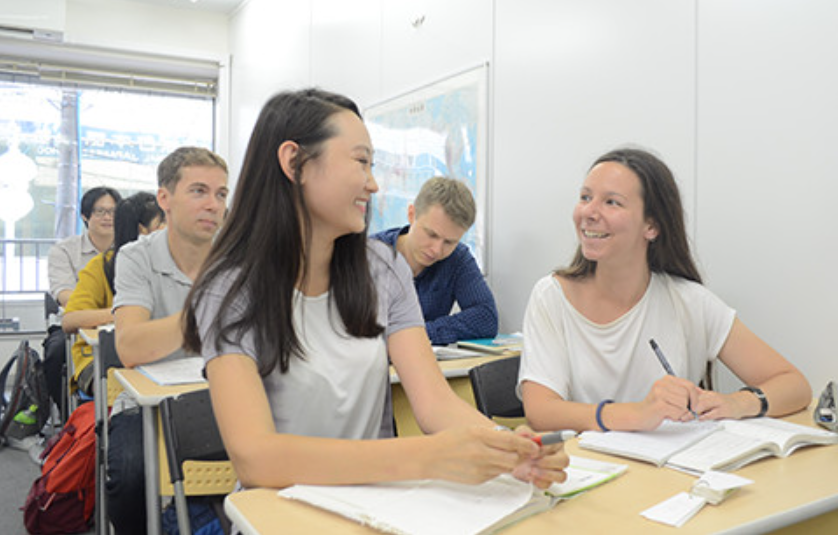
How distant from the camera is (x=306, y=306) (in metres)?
1.34

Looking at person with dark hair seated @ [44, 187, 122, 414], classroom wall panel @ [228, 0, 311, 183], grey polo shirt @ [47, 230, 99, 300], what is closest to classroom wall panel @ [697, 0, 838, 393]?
classroom wall panel @ [228, 0, 311, 183]

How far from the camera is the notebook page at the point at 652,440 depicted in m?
1.20

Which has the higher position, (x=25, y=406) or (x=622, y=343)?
(x=622, y=343)

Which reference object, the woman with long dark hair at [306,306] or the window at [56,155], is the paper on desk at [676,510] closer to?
the woman with long dark hair at [306,306]

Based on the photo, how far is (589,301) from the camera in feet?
5.88

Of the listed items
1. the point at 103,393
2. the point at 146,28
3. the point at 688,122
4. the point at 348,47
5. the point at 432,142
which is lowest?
the point at 103,393

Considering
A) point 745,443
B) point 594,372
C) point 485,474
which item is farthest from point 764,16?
point 485,474

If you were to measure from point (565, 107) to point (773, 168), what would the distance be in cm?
98

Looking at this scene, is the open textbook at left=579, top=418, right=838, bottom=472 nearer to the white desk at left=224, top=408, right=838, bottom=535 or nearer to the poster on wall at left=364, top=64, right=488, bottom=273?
the white desk at left=224, top=408, right=838, bottom=535

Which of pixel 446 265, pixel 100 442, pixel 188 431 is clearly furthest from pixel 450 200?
pixel 188 431

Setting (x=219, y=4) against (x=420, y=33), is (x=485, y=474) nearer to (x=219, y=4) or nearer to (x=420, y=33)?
(x=420, y=33)

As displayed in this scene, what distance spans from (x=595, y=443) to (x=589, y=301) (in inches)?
22.5

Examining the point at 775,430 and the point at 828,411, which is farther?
the point at 828,411

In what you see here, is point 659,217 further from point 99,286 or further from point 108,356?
point 99,286
